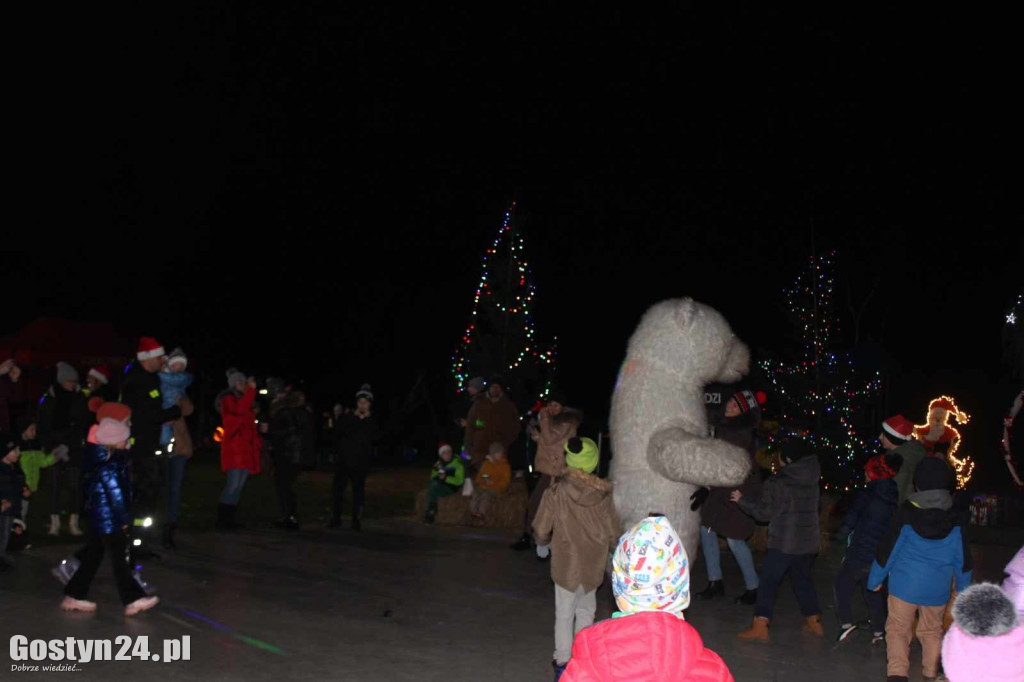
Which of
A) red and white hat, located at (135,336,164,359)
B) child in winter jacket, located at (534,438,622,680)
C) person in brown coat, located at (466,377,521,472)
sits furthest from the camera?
person in brown coat, located at (466,377,521,472)

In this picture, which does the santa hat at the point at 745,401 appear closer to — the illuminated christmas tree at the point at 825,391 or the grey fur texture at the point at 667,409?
the grey fur texture at the point at 667,409

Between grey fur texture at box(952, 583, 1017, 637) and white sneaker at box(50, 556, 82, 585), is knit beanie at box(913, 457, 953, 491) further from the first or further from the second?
white sneaker at box(50, 556, 82, 585)

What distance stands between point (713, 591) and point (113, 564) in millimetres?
5089

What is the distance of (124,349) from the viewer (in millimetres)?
32531

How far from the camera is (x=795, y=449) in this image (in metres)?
8.00

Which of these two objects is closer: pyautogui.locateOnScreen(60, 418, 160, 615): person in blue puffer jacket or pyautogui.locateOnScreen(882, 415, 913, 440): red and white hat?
pyautogui.locateOnScreen(60, 418, 160, 615): person in blue puffer jacket

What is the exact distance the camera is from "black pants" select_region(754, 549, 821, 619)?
25.8 feet

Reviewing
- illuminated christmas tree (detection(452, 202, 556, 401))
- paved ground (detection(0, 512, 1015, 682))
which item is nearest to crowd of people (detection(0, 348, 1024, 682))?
paved ground (detection(0, 512, 1015, 682))

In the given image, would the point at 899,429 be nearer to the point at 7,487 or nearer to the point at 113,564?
the point at 113,564

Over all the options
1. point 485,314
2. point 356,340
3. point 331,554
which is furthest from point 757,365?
point 356,340

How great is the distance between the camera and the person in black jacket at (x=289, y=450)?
12672mm

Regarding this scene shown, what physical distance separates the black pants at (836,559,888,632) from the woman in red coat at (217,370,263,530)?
276 inches

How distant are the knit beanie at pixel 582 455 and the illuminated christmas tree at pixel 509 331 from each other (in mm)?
13018

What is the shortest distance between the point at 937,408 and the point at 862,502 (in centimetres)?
256
